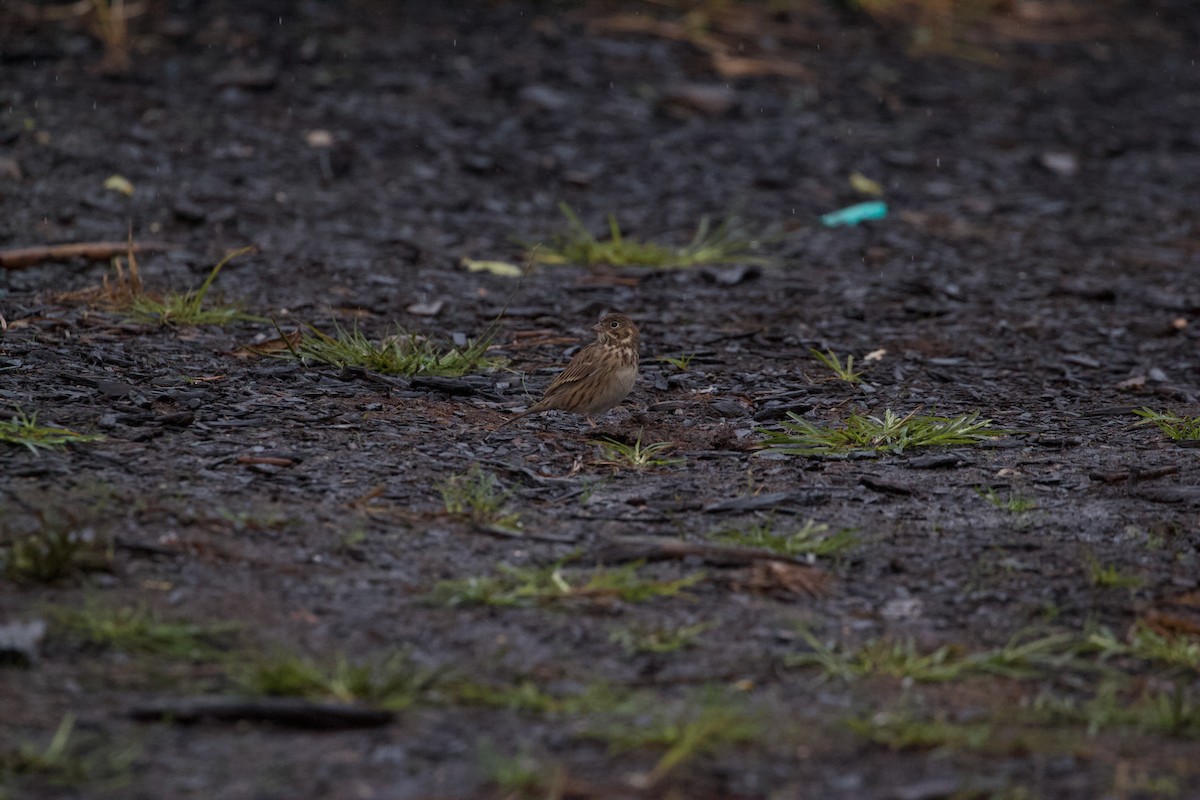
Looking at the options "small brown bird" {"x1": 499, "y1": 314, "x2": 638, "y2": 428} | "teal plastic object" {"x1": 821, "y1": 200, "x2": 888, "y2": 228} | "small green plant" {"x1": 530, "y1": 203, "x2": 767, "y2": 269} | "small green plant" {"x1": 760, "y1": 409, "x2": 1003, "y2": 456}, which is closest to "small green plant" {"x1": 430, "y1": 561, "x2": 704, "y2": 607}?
"small green plant" {"x1": 760, "y1": 409, "x2": 1003, "y2": 456}

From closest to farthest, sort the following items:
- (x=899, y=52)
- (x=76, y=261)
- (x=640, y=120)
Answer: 1. (x=76, y=261)
2. (x=640, y=120)
3. (x=899, y=52)

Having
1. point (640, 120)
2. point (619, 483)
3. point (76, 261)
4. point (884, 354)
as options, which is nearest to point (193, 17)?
point (640, 120)

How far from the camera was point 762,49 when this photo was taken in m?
11.8

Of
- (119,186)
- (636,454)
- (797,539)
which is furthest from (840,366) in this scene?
(119,186)

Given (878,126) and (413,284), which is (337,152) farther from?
(878,126)

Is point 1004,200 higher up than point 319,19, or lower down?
lower down

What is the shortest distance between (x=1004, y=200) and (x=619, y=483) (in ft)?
18.4

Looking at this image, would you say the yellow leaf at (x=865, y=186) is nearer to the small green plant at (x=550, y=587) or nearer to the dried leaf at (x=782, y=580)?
the dried leaf at (x=782, y=580)

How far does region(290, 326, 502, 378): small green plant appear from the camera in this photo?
5.93 meters

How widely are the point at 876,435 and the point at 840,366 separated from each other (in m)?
1.01

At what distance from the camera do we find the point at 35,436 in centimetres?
469

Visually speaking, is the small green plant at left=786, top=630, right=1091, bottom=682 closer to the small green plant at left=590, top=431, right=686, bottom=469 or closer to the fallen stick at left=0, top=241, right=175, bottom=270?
the small green plant at left=590, top=431, right=686, bottom=469

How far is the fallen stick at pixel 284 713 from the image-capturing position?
10.8 ft

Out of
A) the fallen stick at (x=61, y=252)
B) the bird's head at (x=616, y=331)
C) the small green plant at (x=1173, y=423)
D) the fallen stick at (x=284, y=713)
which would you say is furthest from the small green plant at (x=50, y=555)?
the small green plant at (x=1173, y=423)
